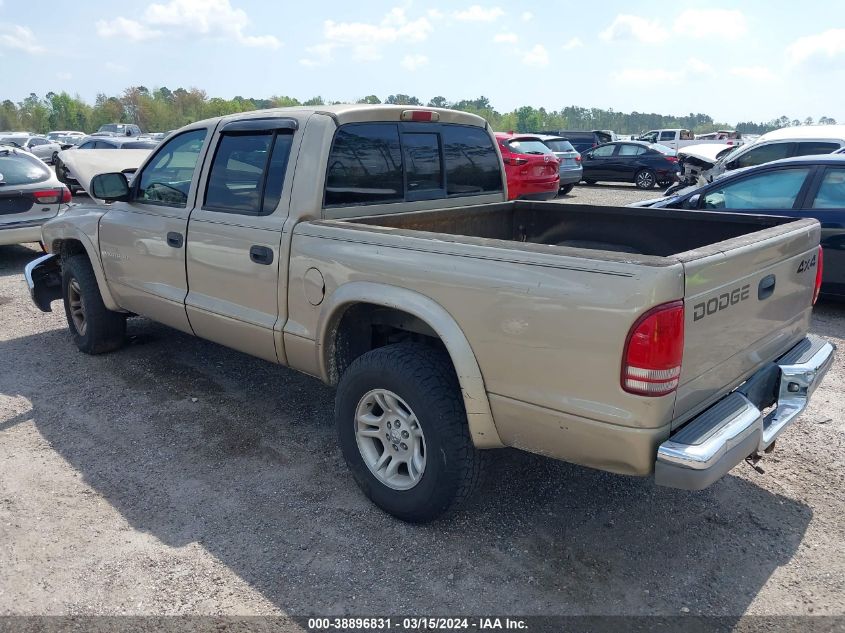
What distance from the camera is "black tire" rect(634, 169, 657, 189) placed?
19.7 metres

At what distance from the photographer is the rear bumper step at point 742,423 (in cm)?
237

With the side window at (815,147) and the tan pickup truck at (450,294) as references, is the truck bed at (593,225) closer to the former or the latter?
the tan pickup truck at (450,294)

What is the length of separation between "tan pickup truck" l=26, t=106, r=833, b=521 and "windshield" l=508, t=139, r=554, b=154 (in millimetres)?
10045

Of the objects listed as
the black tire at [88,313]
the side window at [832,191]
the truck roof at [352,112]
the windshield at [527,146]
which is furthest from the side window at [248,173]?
the windshield at [527,146]

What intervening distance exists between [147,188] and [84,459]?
1915 mm

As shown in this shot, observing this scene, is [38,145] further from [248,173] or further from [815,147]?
[248,173]

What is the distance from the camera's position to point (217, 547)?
3092 millimetres

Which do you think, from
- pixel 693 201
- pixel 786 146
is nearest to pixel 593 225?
pixel 693 201

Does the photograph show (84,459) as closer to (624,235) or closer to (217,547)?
(217,547)

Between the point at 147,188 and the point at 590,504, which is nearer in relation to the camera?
the point at 590,504

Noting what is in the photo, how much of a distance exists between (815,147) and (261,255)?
12.1 meters

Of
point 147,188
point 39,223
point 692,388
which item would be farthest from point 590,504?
point 39,223

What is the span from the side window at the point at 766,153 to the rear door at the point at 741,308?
10551 mm

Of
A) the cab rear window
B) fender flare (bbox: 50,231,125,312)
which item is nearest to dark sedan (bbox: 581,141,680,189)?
the cab rear window
